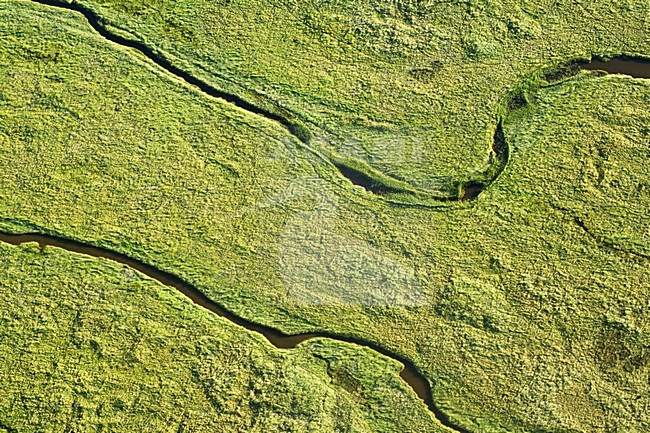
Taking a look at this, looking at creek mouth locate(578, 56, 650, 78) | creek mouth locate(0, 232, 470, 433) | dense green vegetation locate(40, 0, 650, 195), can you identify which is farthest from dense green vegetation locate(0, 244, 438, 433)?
creek mouth locate(578, 56, 650, 78)

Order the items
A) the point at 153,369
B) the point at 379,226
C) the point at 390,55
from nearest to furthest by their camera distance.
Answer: the point at 153,369 < the point at 379,226 < the point at 390,55

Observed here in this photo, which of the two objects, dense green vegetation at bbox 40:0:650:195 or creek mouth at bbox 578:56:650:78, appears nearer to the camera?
dense green vegetation at bbox 40:0:650:195

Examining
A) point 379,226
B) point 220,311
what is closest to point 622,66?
point 379,226

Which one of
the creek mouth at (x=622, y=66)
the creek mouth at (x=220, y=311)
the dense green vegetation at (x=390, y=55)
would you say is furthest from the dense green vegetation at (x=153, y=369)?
the creek mouth at (x=622, y=66)

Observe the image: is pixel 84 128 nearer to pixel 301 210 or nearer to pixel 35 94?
pixel 35 94

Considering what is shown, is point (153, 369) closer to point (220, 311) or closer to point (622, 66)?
point (220, 311)

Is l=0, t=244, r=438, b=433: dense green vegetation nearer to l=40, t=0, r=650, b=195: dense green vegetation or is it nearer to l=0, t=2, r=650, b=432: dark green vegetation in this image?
l=0, t=2, r=650, b=432: dark green vegetation

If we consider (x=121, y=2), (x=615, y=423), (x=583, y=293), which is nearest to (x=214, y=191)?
(x=121, y=2)
